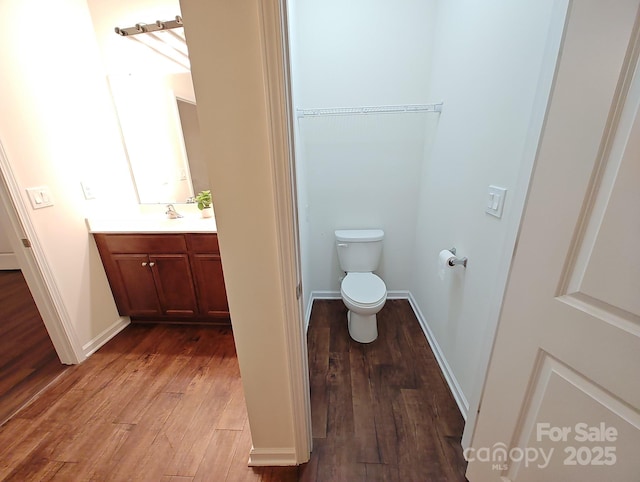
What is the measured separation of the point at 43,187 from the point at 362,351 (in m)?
2.44

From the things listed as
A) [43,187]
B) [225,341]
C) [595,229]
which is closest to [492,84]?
[595,229]

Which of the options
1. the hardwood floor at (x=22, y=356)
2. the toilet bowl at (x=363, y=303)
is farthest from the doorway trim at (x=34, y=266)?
the toilet bowl at (x=363, y=303)

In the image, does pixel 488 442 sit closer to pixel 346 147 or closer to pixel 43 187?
pixel 346 147

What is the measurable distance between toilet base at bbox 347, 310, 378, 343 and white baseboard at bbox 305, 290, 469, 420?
0.38 m

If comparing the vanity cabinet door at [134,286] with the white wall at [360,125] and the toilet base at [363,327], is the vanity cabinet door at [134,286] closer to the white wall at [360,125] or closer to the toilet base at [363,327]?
the white wall at [360,125]

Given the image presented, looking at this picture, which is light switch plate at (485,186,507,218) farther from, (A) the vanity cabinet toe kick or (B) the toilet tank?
(A) the vanity cabinet toe kick

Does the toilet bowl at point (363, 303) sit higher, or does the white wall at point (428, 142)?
the white wall at point (428, 142)

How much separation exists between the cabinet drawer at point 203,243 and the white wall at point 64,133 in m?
0.78

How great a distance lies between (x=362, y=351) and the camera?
1.95 meters

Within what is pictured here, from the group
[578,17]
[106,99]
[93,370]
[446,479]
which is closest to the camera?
[578,17]

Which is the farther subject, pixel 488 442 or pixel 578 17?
pixel 488 442

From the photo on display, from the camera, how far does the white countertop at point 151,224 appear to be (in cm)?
193

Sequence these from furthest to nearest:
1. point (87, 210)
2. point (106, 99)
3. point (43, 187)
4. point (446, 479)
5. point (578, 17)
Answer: point (106, 99) → point (87, 210) → point (43, 187) → point (446, 479) → point (578, 17)

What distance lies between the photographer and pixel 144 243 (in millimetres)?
1973
